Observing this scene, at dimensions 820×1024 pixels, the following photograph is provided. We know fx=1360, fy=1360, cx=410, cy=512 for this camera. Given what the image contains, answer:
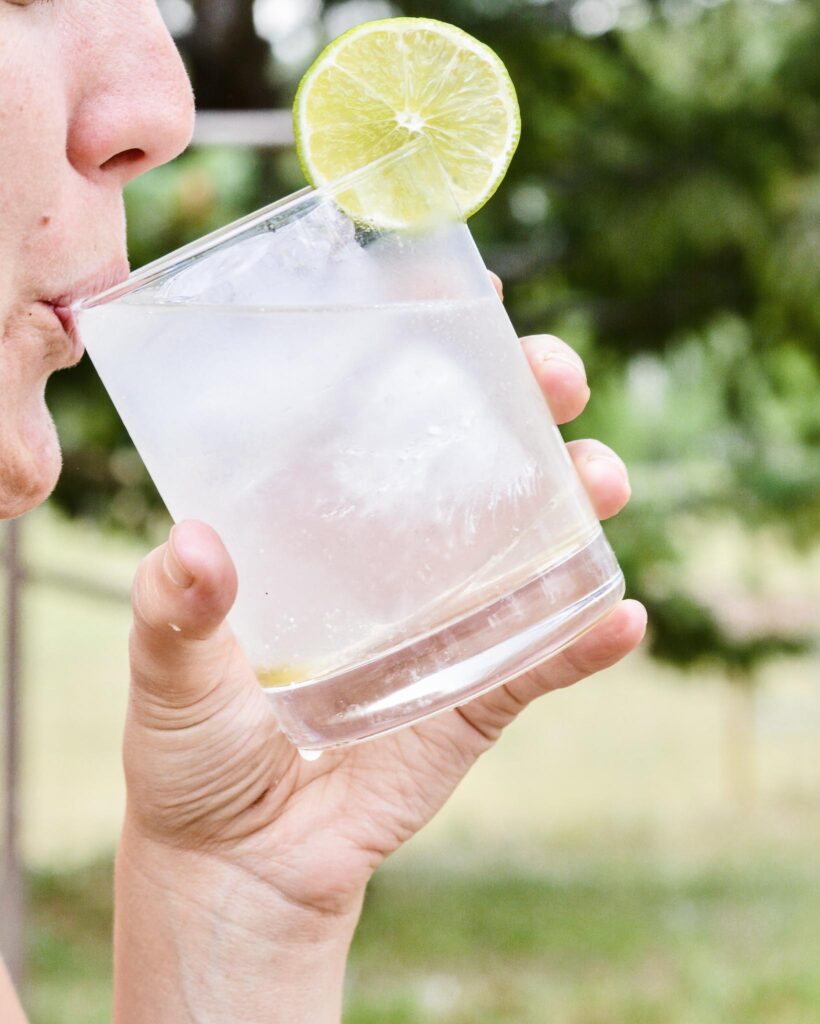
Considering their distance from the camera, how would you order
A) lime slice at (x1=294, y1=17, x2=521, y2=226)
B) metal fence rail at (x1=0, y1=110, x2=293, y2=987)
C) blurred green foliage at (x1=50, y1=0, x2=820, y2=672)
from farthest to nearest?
blurred green foliage at (x1=50, y1=0, x2=820, y2=672)
metal fence rail at (x1=0, y1=110, x2=293, y2=987)
lime slice at (x1=294, y1=17, x2=521, y2=226)

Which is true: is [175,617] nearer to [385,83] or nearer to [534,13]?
[385,83]

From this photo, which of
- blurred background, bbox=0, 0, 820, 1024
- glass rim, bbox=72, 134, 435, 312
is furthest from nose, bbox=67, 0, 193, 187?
blurred background, bbox=0, 0, 820, 1024

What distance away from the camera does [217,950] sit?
112 cm

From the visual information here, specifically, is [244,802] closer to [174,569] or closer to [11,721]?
[174,569]

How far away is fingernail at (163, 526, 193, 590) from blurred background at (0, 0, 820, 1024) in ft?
8.25

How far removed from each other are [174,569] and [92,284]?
0.67ft

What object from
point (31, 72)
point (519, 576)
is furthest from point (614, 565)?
point (31, 72)

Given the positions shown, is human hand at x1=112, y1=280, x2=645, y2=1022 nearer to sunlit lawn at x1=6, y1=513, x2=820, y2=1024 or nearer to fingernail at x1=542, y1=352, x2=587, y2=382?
fingernail at x1=542, y1=352, x2=587, y2=382

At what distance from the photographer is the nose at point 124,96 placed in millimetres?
894

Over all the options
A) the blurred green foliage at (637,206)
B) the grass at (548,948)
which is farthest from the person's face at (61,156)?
the grass at (548,948)

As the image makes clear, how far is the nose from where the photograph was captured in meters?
0.89

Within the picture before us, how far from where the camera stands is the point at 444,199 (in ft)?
3.03

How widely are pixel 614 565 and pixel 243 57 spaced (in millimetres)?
3525

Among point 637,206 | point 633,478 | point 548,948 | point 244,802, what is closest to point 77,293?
point 244,802
